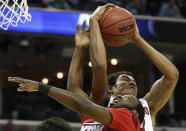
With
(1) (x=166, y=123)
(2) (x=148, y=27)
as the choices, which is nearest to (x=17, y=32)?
(2) (x=148, y=27)

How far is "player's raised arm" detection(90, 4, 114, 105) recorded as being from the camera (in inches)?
119

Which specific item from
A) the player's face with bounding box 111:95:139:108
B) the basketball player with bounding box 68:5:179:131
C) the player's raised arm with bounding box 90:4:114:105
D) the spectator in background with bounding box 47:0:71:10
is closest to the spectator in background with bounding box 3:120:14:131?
the spectator in background with bounding box 47:0:71:10

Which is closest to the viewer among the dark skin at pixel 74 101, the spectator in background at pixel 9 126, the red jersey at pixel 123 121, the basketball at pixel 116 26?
the dark skin at pixel 74 101

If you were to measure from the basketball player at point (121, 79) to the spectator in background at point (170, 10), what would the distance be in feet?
23.1

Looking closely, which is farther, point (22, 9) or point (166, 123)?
point (166, 123)

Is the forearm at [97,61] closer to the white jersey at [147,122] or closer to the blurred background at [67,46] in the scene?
the white jersey at [147,122]

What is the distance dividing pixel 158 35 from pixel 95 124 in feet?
23.9

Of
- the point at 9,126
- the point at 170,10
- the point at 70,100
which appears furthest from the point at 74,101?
the point at 170,10

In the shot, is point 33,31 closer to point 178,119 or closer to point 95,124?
point 178,119

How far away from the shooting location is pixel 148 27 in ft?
32.0

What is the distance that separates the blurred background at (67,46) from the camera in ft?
30.4

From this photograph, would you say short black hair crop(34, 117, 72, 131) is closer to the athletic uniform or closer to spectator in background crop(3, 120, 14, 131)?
the athletic uniform

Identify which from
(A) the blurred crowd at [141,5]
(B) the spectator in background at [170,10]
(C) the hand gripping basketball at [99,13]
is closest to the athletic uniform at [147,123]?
(C) the hand gripping basketball at [99,13]

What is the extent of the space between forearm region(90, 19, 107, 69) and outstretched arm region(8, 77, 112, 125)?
1.62ft
